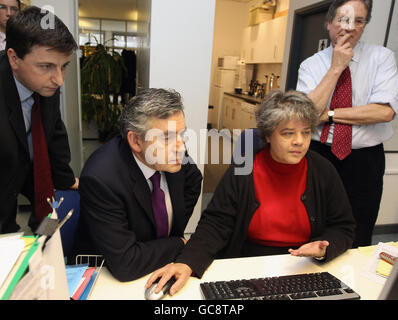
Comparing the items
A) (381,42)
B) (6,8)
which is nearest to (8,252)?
(6,8)

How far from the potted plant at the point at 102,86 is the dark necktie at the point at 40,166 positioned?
12.9ft

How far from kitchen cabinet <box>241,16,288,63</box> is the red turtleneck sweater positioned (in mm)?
4955

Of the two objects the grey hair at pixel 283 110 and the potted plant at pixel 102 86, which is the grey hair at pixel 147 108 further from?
the potted plant at pixel 102 86

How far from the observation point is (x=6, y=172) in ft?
4.42

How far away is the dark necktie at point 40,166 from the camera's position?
56.4 inches

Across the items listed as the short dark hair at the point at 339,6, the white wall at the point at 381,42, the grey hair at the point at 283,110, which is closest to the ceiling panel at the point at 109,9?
the white wall at the point at 381,42

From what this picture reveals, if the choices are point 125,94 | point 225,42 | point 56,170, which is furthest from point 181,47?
point 225,42

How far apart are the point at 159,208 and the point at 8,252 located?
0.58 m

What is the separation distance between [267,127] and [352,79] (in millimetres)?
761

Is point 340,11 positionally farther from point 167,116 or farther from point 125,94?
point 125,94

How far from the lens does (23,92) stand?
54.2 inches

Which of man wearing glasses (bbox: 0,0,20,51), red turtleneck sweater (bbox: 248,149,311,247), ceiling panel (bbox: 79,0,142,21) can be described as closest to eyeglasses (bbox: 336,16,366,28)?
red turtleneck sweater (bbox: 248,149,311,247)

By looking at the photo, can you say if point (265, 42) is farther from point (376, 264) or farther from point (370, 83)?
point (376, 264)

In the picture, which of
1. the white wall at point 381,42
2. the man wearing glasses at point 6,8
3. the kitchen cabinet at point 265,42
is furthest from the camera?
the kitchen cabinet at point 265,42
